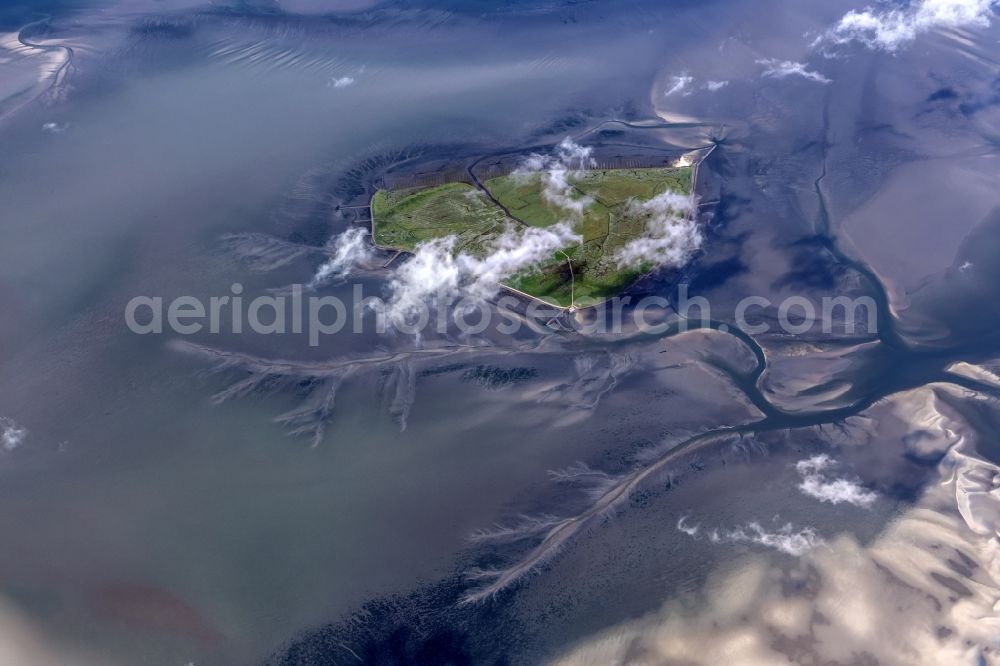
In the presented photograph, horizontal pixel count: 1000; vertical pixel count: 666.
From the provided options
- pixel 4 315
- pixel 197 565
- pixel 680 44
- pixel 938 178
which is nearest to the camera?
pixel 197 565

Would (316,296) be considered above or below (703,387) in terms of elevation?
above

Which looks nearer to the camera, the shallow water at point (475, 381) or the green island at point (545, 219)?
the shallow water at point (475, 381)

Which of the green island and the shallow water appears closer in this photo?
the shallow water

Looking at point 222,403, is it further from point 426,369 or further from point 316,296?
point 426,369

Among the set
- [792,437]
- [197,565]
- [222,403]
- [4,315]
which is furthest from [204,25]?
[792,437]
